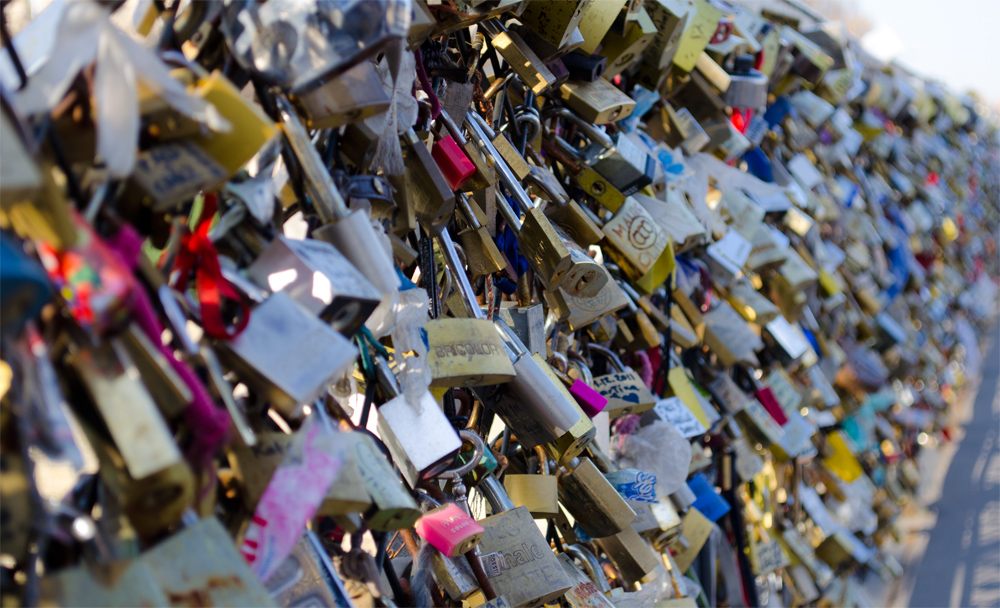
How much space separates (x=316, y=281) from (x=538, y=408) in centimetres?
44

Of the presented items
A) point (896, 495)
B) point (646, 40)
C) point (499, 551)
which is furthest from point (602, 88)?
point (896, 495)

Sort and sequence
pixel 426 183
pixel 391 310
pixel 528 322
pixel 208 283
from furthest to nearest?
pixel 528 322 < pixel 426 183 < pixel 391 310 < pixel 208 283

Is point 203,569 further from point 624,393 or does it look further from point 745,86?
point 745,86

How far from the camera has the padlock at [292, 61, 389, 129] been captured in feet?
2.46

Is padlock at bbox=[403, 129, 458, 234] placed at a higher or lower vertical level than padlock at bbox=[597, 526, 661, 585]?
higher

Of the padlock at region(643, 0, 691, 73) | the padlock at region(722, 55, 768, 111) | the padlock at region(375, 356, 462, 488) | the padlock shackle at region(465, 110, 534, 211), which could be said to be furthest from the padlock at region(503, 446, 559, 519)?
the padlock at region(722, 55, 768, 111)

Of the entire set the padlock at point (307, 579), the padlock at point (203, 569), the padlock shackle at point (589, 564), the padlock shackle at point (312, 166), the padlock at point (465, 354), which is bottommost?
the padlock shackle at point (589, 564)

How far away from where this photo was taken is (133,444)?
0.52 m

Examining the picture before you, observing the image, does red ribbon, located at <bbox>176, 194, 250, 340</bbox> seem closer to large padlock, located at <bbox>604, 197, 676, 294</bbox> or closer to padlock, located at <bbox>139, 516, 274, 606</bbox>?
padlock, located at <bbox>139, 516, 274, 606</bbox>

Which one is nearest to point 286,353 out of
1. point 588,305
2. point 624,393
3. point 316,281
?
point 316,281

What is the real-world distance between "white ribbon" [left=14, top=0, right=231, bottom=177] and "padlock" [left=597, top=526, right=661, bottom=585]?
2.98 ft

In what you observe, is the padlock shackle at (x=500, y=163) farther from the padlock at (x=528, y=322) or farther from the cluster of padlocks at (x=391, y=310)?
the padlock at (x=528, y=322)

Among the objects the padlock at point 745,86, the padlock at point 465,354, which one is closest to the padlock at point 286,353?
the padlock at point 465,354

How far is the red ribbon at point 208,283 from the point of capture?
0.64m
